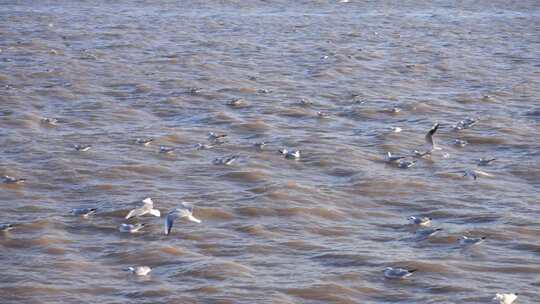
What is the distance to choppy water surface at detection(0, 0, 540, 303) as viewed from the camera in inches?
372

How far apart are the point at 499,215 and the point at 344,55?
11508mm

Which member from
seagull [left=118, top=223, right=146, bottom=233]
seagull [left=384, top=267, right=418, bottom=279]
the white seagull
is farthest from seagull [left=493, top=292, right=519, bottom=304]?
seagull [left=118, top=223, right=146, bottom=233]

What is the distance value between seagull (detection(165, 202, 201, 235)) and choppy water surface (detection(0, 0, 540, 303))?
122mm

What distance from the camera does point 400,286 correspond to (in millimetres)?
9258

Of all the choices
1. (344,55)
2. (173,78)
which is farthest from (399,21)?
(173,78)

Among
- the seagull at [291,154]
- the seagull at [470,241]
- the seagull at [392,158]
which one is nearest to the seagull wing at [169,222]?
the seagull at [470,241]

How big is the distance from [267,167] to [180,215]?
274cm

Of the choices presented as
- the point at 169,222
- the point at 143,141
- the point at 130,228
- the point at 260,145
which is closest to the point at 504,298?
the point at 169,222

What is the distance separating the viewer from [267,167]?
1327 centimetres

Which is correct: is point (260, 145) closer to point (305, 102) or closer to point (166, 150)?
point (166, 150)

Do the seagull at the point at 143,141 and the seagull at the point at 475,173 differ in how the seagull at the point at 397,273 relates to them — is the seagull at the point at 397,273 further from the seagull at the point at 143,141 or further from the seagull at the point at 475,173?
the seagull at the point at 143,141

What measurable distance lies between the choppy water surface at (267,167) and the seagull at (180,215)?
0.40ft

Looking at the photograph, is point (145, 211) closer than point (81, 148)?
Yes

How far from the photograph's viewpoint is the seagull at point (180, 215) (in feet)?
33.8
